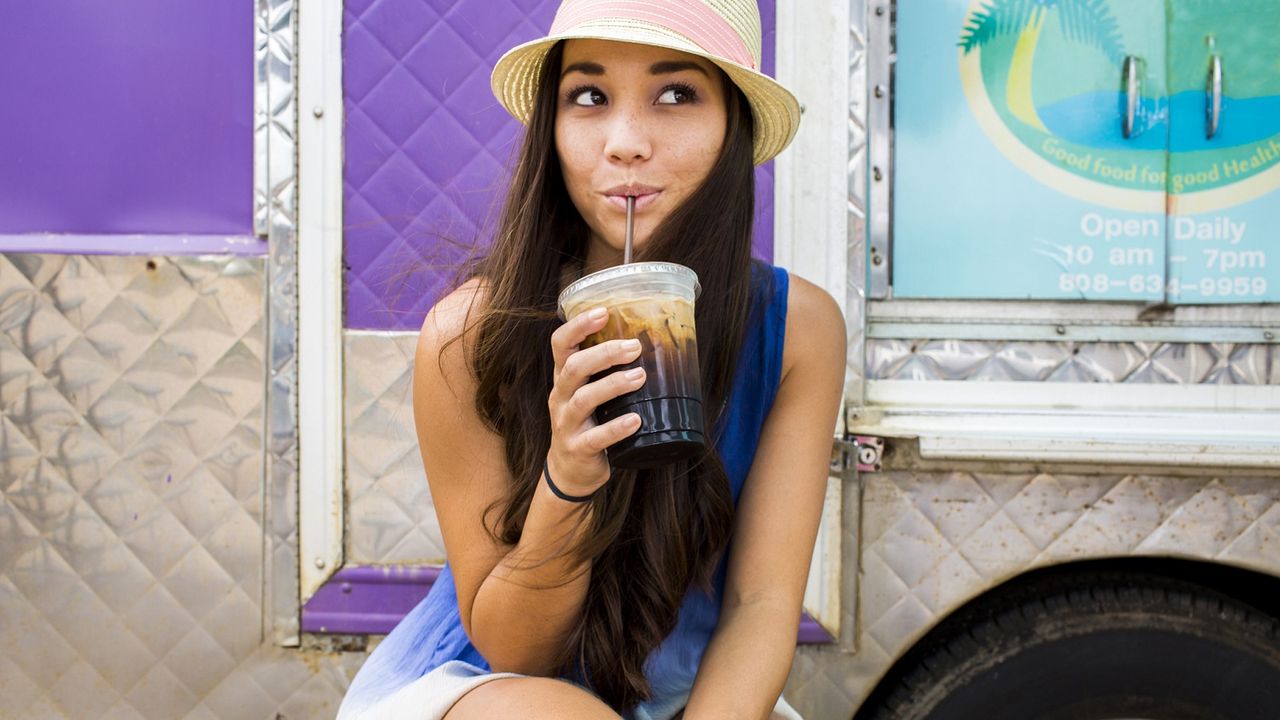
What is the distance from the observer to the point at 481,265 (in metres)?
1.67

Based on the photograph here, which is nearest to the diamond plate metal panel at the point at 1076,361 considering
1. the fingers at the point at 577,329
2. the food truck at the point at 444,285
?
the food truck at the point at 444,285

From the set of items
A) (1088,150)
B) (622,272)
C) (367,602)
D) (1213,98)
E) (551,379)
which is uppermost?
(1213,98)

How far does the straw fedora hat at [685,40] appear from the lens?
1.40 m

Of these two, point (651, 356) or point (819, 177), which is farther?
point (819, 177)

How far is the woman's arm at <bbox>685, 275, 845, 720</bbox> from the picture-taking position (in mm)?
1462

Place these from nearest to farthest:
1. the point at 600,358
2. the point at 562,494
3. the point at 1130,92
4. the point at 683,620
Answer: the point at 600,358
the point at 562,494
the point at 683,620
the point at 1130,92

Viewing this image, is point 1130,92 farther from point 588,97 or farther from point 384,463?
point 384,463

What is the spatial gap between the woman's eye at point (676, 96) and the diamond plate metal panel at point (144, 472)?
3.74 feet

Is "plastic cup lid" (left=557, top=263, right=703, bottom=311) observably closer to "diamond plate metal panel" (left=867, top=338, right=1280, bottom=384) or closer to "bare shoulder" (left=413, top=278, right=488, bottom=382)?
"bare shoulder" (left=413, top=278, right=488, bottom=382)

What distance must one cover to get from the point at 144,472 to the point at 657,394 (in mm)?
1534

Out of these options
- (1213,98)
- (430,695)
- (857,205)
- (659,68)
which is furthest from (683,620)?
(1213,98)

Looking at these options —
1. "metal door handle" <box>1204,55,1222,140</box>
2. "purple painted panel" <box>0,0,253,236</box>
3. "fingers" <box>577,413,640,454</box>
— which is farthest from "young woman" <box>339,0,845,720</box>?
"metal door handle" <box>1204,55,1222,140</box>

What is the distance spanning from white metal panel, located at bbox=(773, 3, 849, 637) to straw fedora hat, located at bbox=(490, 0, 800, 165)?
1.50 feet

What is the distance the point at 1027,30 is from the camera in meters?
2.13
